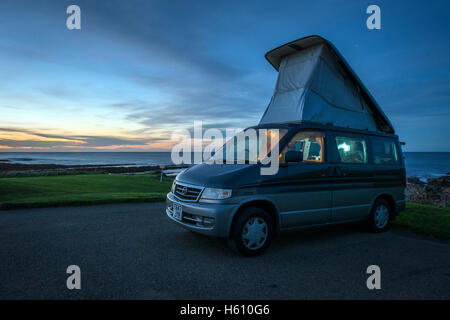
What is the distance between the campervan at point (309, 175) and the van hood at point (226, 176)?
0.02 meters

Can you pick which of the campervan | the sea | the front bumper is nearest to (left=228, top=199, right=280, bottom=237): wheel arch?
the campervan

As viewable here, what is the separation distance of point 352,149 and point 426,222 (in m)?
3.36

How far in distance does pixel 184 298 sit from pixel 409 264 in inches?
140

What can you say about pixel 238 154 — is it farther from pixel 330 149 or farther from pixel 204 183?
pixel 330 149

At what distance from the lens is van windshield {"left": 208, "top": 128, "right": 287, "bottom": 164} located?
518 cm

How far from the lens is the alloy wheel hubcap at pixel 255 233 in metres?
4.70

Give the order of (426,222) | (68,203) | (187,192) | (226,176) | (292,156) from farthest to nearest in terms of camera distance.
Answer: (68,203) → (426,222) → (187,192) → (292,156) → (226,176)

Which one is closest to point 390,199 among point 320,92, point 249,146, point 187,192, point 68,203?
point 320,92

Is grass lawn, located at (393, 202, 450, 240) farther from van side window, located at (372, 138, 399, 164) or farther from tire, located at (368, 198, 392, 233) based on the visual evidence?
van side window, located at (372, 138, 399, 164)

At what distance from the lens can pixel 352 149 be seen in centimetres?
607

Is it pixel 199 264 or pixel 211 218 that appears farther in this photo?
pixel 211 218

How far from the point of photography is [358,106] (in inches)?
324

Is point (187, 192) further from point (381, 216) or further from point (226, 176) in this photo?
point (381, 216)
